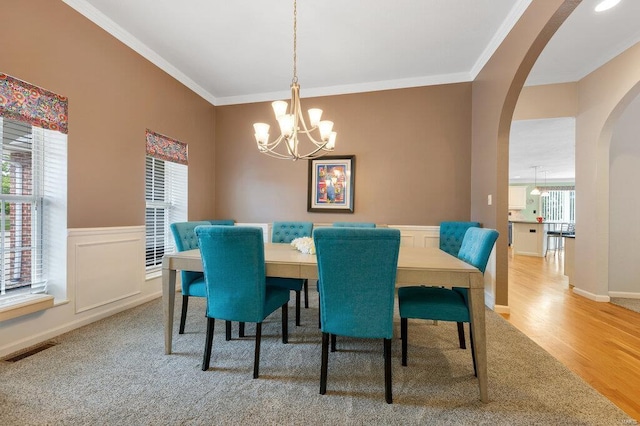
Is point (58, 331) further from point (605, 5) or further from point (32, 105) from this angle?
point (605, 5)

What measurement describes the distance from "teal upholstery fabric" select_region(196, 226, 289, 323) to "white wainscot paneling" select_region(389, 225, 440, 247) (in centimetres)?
254

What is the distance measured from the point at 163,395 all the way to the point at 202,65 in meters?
3.57

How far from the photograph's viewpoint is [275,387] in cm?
160

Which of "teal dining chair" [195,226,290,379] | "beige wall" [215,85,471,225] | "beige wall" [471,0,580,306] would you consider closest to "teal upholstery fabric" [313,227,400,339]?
"teal dining chair" [195,226,290,379]

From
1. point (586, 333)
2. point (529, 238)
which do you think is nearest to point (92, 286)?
point (586, 333)

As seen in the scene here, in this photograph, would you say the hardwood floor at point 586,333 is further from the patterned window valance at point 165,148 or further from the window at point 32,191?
the patterned window valance at point 165,148

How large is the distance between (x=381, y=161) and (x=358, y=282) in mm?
2762

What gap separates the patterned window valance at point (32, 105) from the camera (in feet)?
6.26

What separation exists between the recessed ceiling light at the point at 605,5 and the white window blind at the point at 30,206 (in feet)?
15.5

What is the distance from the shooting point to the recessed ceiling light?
88.0 inches

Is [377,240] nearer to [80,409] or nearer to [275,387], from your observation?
[275,387]

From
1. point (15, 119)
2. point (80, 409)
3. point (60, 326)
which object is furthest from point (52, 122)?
point (80, 409)

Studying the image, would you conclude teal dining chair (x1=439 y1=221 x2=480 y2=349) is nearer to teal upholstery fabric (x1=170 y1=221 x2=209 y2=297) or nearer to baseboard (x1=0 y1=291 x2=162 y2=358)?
teal upholstery fabric (x1=170 y1=221 x2=209 y2=297)

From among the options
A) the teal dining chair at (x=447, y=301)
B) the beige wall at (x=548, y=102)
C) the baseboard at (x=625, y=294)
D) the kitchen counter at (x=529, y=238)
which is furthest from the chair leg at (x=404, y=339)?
the kitchen counter at (x=529, y=238)
